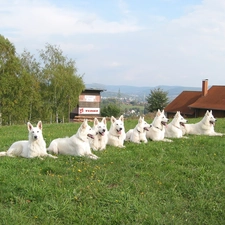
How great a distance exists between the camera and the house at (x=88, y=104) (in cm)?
4631

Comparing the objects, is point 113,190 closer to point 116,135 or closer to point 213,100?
point 116,135

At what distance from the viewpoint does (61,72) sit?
37719mm

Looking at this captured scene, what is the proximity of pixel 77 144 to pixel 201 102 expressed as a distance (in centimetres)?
3298

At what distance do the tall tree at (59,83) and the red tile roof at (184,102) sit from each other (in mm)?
13329

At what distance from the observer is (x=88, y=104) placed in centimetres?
4703

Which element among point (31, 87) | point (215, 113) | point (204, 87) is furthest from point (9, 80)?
point (204, 87)

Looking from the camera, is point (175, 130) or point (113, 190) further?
point (175, 130)

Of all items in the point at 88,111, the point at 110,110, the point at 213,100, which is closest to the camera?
the point at 213,100

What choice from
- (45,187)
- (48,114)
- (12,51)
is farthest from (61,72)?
(45,187)

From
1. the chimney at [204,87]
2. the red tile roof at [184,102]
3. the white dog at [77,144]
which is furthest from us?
the red tile roof at [184,102]

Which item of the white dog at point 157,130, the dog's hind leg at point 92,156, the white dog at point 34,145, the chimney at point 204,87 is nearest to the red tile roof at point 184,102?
the chimney at point 204,87

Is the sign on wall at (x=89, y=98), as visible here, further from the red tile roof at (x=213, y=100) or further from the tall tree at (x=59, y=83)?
the red tile roof at (x=213, y=100)

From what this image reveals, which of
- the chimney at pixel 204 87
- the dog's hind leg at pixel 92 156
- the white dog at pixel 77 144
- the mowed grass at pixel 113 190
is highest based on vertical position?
the chimney at pixel 204 87

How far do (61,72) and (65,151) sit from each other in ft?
98.4
